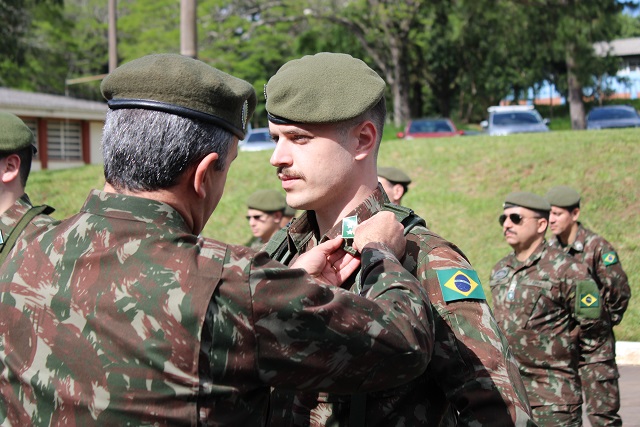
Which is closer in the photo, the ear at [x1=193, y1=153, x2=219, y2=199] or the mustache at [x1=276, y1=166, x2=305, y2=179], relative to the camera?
the ear at [x1=193, y1=153, x2=219, y2=199]

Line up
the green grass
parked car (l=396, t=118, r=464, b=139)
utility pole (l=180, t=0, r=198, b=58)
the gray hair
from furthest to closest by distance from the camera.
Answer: parked car (l=396, t=118, r=464, b=139), the green grass, utility pole (l=180, t=0, r=198, b=58), the gray hair

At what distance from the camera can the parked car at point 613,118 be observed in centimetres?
2445

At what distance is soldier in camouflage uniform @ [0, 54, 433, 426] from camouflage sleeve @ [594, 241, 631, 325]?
6394 millimetres

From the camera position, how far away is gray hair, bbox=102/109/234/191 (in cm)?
206

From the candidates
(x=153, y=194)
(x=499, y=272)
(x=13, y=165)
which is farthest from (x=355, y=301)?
(x=499, y=272)

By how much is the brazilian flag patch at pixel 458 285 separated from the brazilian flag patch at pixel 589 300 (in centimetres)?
433

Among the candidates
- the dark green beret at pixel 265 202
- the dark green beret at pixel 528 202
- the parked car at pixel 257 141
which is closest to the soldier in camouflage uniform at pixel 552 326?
the dark green beret at pixel 528 202

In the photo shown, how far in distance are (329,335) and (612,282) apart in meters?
6.65

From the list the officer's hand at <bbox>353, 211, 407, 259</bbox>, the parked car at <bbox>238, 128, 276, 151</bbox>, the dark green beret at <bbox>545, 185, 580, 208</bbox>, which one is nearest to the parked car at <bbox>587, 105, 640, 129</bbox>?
the parked car at <bbox>238, 128, 276, 151</bbox>

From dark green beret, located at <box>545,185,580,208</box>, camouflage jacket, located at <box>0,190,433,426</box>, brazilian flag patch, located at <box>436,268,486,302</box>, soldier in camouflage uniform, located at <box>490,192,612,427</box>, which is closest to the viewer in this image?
camouflage jacket, located at <box>0,190,433,426</box>

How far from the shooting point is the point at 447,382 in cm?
235

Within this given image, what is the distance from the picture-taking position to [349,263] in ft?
8.06

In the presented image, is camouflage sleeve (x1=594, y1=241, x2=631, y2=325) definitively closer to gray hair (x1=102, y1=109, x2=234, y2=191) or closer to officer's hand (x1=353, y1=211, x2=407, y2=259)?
officer's hand (x1=353, y1=211, x2=407, y2=259)

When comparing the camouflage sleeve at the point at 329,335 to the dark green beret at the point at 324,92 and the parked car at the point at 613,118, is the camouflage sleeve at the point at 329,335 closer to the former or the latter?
the dark green beret at the point at 324,92
